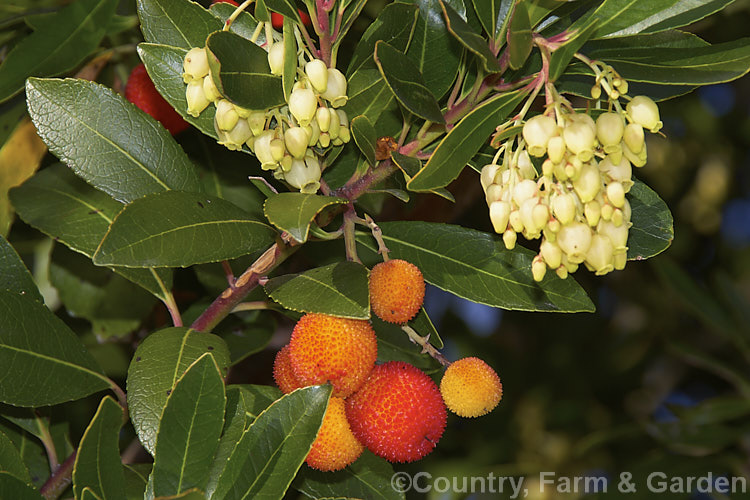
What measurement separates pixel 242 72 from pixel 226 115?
0.26ft

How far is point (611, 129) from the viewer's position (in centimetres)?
87

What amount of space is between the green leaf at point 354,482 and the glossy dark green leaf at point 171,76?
535 millimetres

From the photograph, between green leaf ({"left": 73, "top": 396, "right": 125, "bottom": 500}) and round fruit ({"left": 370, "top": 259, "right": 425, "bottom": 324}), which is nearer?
green leaf ({"left": 73, "top": 396, "right": 125, "bottom": 500})

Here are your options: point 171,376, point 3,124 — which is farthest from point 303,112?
point 3,124

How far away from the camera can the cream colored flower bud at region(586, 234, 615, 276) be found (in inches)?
35.1

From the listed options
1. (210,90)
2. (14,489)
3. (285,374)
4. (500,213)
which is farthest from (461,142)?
(14,489)

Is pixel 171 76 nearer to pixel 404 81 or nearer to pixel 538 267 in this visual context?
pixel 404 81

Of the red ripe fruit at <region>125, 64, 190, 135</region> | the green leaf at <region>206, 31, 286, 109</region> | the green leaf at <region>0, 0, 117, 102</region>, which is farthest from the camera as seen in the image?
the red ripe fruit at <region>125, 64, 190, 135</region>

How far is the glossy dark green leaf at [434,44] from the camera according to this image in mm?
1061

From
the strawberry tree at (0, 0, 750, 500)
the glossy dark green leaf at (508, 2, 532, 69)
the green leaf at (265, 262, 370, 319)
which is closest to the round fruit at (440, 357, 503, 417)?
the strawberry tree at (0, 0, 750, 500)

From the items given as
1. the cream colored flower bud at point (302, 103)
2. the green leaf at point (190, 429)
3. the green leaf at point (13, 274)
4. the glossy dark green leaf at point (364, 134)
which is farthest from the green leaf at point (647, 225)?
the green leaf at point (13, 274)

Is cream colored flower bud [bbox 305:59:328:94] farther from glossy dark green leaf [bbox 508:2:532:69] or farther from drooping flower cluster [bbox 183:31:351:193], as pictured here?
glossy dark green leaf [bbox 508:2:532:69]

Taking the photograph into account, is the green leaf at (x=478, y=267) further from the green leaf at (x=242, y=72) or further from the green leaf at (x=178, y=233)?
the green leaf at (x=242, y=72)

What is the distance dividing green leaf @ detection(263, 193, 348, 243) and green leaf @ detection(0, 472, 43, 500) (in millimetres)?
424
